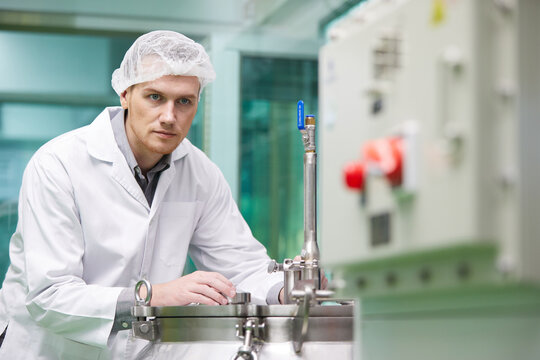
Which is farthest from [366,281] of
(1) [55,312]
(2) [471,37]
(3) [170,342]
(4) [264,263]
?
(4) [264,263]

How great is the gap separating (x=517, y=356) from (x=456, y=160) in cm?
23

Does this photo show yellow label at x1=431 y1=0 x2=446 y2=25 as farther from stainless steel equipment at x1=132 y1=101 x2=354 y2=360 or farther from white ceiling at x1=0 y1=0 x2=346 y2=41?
white ceiling at x1=0 y1=0 x2=346 y2=41

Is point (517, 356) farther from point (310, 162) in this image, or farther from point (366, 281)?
point (310, 162)

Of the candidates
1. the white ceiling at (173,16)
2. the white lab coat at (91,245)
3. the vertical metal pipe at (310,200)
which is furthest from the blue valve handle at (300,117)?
the white ceiling at (173,16)

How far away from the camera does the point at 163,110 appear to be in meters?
1.66

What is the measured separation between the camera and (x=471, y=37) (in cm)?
66

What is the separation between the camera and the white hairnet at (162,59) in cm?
167

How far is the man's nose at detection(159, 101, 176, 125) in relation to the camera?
64.7 inches

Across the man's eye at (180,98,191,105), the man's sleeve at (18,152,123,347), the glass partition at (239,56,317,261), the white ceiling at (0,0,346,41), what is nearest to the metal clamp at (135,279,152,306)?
the man's sleeve at (18,152,123,347)

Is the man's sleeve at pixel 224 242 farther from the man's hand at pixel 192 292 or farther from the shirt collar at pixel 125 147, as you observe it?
the man's hand at pixel 192 292

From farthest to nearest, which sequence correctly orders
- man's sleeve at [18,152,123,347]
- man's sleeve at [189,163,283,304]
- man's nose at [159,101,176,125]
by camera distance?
man's sleeve at [189,163,283,304], man's nose at [159,101,176,125], man's sleeve at [18,152,123,347]

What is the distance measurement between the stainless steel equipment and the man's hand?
0.09m

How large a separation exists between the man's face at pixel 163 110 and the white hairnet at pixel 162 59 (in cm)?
2

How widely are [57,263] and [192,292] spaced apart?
296mm
